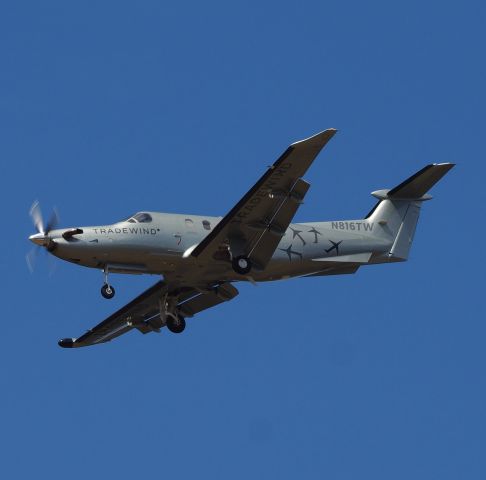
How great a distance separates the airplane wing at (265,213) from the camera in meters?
36.5

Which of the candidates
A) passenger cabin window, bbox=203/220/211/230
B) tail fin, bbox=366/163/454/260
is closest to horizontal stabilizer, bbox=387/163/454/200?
tail fin, bbox=366/163/454/260

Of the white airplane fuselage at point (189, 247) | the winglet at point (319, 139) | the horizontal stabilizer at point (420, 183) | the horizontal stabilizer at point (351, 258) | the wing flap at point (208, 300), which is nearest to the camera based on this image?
the winglet at point (319, 139)

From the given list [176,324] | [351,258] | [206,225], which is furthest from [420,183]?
[176,324]

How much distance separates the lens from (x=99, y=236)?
3841 centimetres

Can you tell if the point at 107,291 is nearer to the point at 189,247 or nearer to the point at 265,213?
the point at 189,247

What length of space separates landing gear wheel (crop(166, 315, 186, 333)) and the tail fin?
7.43 m

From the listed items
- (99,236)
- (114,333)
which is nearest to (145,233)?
(99,236)

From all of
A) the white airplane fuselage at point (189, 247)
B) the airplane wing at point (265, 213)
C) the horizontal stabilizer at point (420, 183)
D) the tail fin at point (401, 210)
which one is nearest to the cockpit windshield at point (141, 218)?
the white airplane fuselage at point (189, 247)

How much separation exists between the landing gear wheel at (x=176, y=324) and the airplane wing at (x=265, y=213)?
428 centimetres

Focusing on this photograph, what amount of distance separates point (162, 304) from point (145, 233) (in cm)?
509

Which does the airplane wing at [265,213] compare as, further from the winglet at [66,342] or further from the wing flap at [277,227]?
the winglet at [66,342]

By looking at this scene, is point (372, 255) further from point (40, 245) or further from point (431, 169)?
point (40, 245)

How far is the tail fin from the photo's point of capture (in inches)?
1699

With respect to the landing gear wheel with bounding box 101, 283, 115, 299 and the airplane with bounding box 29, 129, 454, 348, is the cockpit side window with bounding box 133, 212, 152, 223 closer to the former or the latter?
the airplane with bounding box 29, 129, 454, 348
